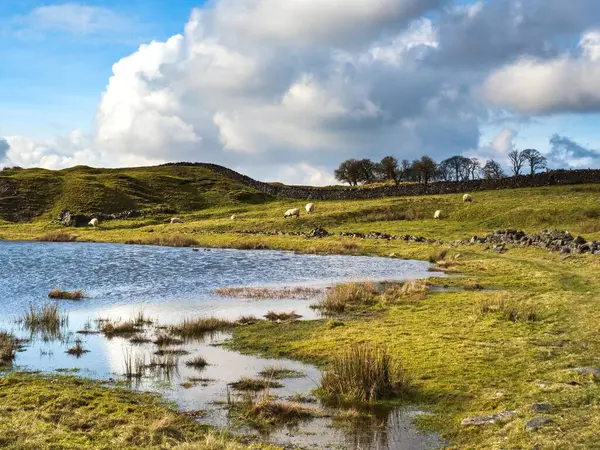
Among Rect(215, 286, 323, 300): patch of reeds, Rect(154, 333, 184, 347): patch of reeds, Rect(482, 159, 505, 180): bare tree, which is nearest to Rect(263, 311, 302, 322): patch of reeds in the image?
Rect(154, 333, 184, 347): patch of reeds

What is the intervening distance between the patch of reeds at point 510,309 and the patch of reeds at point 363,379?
8972mm

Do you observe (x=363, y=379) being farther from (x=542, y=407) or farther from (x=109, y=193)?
(x=109, y=193)

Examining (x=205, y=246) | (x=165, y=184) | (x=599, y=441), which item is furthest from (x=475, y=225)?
(x=165, y=184)

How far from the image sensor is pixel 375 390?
564 inches

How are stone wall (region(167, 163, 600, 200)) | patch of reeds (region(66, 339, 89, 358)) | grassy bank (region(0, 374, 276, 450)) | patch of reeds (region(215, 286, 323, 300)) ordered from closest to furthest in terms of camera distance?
grassy bank (region(0, 374, 276, 450)) → patch of reeds (region(66, 339, 89, 358)) → patch of reeds (region(215, 286, 323, 300)) → stone wall (region(167, 163, 600, 200))

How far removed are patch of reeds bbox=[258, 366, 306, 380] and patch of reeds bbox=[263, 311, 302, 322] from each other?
25.0 ft

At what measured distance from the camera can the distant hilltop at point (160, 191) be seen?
301ft

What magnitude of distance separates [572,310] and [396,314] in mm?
6828

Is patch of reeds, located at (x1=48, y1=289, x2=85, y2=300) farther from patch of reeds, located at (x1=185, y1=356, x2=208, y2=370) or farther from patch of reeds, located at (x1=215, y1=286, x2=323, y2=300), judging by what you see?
patch of reeds, located at (x1=185, y1=356, x2=208, y2=370)

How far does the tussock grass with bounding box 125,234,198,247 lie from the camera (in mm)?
68625

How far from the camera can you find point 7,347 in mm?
18672

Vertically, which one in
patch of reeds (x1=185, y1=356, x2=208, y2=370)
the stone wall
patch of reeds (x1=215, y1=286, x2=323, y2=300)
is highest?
the stone wall

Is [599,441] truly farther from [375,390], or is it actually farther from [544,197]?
[544,197]

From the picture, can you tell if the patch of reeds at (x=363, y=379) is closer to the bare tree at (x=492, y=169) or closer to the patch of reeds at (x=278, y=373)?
the patch of reeds at (x=278, y=373)
